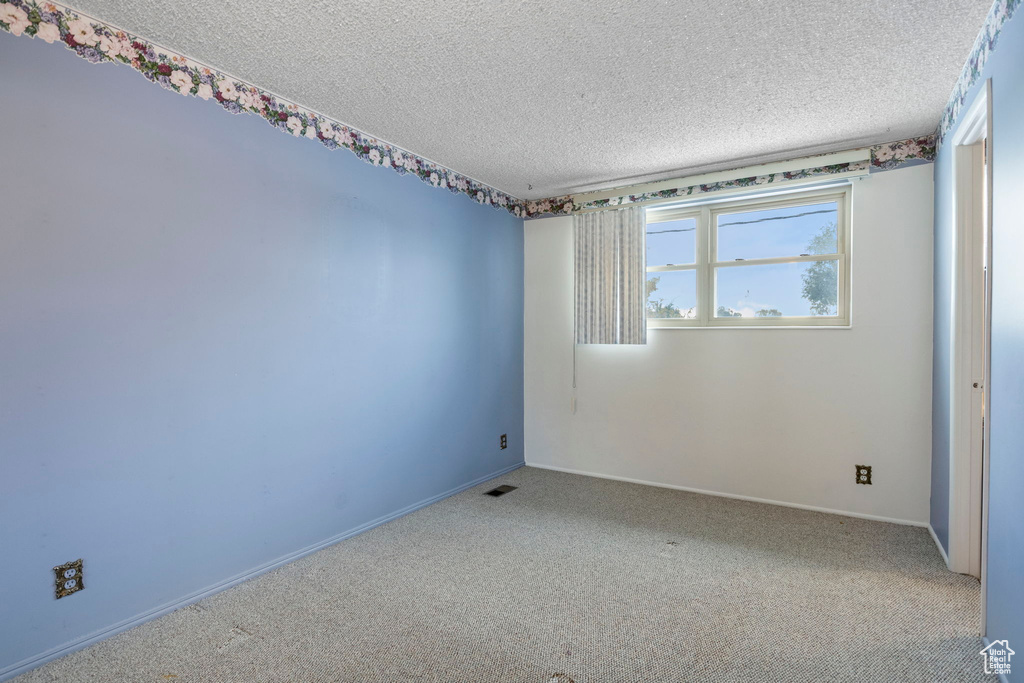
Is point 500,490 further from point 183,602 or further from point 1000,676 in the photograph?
point 1000,676

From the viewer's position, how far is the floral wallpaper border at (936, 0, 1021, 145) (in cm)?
176

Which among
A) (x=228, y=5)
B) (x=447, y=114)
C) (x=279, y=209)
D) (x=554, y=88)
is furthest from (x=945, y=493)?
(x=228, y=5)

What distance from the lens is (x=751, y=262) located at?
3.71 meters

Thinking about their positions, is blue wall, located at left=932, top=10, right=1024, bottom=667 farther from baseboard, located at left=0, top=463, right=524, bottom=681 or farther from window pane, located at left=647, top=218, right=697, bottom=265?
baseboard, located at left=0, top=463, right=524, bottom=681

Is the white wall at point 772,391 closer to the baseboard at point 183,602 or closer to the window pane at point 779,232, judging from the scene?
the window pane at point 779,232

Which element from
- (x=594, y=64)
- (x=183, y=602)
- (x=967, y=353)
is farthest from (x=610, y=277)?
(x=183, y=602)

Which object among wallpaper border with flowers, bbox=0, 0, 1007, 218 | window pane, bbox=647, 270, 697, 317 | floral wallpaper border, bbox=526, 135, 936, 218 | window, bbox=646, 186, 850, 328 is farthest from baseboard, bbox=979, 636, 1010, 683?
floral wallpaper border, bbox=526, 135, 936, 218

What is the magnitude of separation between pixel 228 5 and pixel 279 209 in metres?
0.96

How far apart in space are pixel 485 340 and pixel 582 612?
7.73 ft

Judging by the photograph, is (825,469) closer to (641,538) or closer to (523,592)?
(641,538)

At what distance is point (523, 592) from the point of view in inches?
92.9

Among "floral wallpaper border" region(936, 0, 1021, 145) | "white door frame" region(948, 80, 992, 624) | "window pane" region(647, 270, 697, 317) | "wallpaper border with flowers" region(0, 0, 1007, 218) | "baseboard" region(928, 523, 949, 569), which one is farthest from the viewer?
"window pane" region(647, 270, 697, 317)

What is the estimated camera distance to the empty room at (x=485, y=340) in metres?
1.84

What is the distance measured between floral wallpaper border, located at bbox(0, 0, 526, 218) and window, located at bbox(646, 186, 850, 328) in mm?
1981
